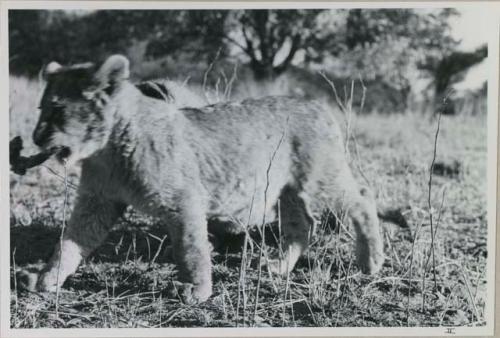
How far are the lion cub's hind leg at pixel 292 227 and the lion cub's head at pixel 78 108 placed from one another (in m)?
1.24

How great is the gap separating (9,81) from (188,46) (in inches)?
46.9

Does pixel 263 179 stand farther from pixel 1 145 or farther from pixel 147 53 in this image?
pixel 1 145

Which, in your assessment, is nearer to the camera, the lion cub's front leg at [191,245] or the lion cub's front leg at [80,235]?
the lion cub's front leg at [191,245]

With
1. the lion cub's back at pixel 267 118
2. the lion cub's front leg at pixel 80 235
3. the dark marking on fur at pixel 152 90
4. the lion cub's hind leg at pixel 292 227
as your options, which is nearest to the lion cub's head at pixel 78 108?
the dark marking on fur at pixel 152 90

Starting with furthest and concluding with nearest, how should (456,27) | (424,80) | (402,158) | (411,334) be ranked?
(402,158) < (424,80) < (456,27) < (411,334)

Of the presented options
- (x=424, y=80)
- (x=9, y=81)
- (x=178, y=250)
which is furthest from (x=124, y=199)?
(x=424, y=80)

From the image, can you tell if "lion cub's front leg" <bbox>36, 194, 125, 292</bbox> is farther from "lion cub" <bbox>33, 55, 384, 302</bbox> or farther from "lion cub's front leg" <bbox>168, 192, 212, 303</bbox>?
"lion cub's front leg" <bbox>168, 192, 212, 303</bbox>

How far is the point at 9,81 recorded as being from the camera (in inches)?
162

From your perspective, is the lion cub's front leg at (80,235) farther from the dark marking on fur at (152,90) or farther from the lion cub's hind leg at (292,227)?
the lion cub's hind leg at (292,227)

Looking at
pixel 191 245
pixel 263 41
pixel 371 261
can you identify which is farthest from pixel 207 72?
pixel 371 261

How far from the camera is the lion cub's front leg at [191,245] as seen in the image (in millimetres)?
3707

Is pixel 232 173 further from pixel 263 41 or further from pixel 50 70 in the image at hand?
pixel 50 70

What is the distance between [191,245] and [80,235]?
0.73 metres

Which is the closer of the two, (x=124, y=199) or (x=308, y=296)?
(x=124, y=199)
